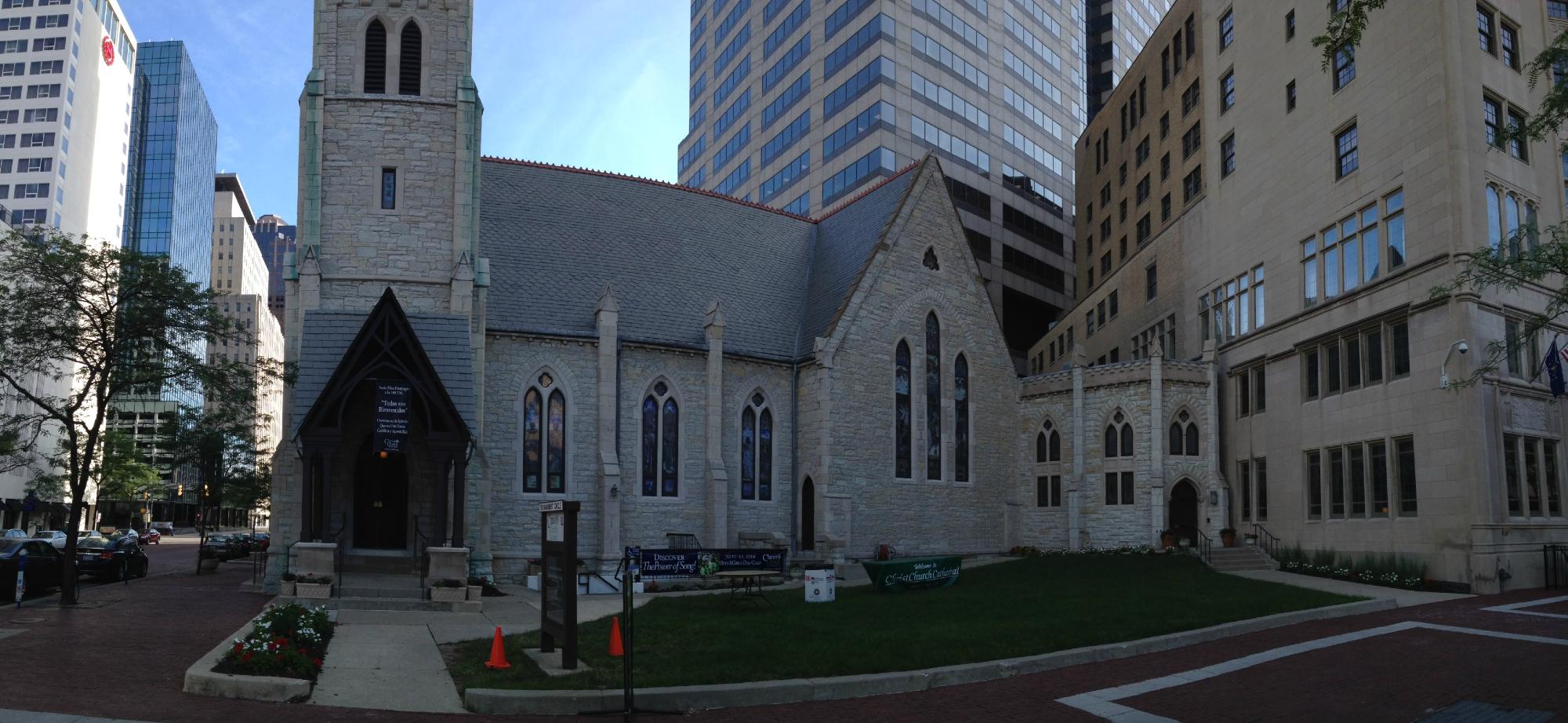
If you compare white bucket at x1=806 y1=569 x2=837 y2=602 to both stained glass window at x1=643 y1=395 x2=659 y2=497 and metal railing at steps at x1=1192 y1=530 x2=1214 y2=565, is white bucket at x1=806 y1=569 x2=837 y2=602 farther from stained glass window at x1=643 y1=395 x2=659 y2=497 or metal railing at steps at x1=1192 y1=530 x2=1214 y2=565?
metal railing at steps at x1=1192 y1=530 x2=1214 y2=565

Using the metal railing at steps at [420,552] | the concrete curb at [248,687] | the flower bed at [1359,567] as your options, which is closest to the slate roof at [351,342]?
the metal railing at steps at [420,552]

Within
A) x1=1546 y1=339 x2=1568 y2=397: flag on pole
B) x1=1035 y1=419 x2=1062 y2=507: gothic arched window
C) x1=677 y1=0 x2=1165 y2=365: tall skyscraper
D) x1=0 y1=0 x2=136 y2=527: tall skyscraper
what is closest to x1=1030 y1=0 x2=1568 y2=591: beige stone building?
x1=1546 y1=339 x2=1568 y2=397: flag on pole

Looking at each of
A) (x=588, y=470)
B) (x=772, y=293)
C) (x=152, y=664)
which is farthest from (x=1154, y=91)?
(x=152, y=664)

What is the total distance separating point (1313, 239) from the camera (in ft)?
113

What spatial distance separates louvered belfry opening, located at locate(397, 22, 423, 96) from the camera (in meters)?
32.1

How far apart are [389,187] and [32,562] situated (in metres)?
12.6

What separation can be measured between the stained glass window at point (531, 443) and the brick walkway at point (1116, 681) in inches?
492

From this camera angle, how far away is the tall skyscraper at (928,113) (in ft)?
202

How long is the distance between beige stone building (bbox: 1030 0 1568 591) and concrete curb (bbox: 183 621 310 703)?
2607cm

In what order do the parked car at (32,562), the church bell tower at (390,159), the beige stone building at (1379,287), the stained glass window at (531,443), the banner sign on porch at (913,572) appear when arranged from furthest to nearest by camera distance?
the stained glass window at (531,443), the church bell tower at (390,159), the beige stone building at (1379,287), the banner sign on porch at (913,572), the parked car at (32,562)

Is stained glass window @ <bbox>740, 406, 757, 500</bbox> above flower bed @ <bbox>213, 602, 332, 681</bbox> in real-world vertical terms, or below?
above

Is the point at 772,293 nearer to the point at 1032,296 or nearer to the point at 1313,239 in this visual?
the point at 1313,239

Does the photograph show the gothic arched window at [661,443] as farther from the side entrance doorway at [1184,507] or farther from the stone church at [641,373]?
the side entrance doorway at [1184,507]

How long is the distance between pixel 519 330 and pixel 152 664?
18450 millimetres
